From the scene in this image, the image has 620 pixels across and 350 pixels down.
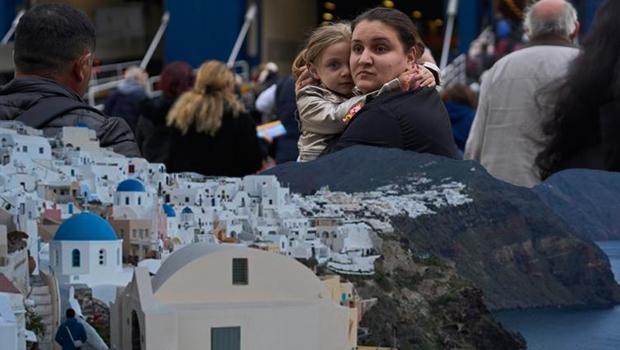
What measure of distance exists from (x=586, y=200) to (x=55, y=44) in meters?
1.54

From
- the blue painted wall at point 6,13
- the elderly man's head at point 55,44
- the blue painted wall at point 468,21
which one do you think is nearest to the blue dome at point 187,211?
the elderly man's head at point 55,44

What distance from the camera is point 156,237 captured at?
325cm

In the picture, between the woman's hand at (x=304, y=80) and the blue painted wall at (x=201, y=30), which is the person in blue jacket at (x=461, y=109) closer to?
the woman's hand at (x=304, y=80)

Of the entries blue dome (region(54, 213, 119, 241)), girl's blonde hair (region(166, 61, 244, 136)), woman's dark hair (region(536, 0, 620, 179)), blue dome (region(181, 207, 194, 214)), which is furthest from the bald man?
blue dome (region(54, 213, 119, 241))

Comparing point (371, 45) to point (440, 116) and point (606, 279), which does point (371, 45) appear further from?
point (606, 279)

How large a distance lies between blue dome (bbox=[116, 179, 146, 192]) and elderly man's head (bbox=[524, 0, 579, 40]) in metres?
3.74

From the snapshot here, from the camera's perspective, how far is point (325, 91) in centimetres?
441

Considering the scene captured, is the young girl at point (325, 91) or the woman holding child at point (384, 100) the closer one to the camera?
the woman holding child at point (384, 100)

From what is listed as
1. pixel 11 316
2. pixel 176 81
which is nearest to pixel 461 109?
pixel 176 81

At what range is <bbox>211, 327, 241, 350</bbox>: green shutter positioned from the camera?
2.75 meters

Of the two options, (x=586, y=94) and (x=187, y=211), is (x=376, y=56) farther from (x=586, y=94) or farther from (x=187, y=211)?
(x=586, y=94)

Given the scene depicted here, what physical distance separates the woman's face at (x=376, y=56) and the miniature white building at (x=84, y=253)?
1.22 meters

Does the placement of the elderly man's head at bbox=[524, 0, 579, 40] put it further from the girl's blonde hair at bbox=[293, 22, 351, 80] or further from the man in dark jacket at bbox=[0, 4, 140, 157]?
the man in dark jacket at bbox=[0, 4, 140, 157]

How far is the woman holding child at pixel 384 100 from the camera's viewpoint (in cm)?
397
